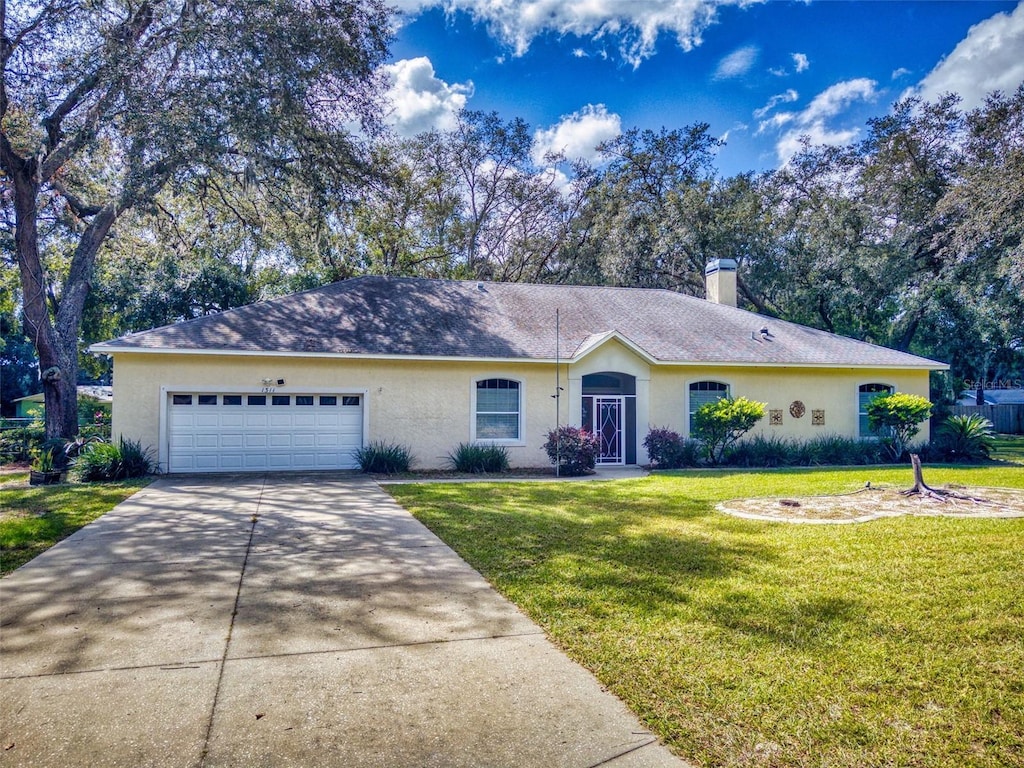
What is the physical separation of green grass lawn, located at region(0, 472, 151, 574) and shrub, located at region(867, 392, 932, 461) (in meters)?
17.6

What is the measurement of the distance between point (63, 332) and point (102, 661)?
16726 millimetres

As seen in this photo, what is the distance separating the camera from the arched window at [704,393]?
17.2 m

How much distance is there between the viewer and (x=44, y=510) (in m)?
9.26

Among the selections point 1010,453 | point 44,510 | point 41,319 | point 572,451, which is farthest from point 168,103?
point 1010,453

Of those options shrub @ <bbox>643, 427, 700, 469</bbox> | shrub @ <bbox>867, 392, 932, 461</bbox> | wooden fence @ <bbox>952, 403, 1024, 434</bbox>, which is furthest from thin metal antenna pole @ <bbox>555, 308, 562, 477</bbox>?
wooden fence @ <bbox>952, 403, 1024, 434</bbox>

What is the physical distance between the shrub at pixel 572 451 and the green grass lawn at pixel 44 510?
8.40 m

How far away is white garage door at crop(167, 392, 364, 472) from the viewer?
14438mm

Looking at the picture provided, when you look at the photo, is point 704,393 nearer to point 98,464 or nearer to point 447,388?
point 447,388

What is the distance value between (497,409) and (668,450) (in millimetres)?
4363

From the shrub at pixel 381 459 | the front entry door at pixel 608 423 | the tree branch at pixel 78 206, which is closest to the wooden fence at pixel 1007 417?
the front entry door at pixel 608 423

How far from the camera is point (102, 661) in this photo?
3.98 m

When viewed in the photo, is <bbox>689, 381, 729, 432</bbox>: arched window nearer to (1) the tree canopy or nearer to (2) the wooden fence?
(1) the tree canopy

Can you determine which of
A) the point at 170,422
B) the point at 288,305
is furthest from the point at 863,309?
the point at 170,422

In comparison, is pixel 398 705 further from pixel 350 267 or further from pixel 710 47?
pixel 350 267
